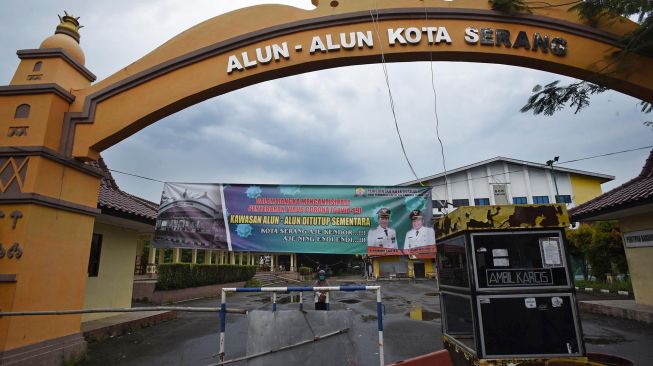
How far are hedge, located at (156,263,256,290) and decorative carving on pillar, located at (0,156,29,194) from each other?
11932mm

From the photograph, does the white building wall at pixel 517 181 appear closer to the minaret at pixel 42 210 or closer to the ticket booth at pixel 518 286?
the ticket booth at pixel 518 286

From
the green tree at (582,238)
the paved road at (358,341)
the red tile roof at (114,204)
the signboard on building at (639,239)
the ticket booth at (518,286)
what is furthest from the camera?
the green tree at (582,238)

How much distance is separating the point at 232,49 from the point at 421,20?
10.7ft

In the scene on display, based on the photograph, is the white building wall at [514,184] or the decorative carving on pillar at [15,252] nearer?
the decorative carving on pillar at [15,252]

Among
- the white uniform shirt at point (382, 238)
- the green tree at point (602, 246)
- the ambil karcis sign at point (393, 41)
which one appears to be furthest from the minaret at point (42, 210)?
the green tree at point (602, 246)

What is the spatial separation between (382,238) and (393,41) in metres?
3.25

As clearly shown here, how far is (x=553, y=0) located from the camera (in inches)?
237

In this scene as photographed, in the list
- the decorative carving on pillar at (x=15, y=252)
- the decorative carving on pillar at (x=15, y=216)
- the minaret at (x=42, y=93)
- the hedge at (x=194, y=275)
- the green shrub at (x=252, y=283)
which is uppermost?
Answer: the minaret at (x=42, y=93)

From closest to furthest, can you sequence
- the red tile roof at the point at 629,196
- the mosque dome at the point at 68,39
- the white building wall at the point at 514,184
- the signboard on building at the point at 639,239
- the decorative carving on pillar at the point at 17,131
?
1. the decorative carving on pillar at the point at 17,131
2. the mosque dome at the point at 68,39
3. the red tile roof at the point at 629,196
4. the signboard on building at the point at 639,239
5. the white building wall at the point at 514,184

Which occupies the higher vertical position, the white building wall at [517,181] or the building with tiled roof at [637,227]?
the white building wall at [517,181]

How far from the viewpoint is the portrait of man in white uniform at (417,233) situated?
17.5 ft

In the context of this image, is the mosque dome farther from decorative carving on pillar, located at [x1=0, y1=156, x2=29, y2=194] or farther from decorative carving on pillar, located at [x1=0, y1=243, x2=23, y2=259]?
decorative carving on pillar, located at [x1=0, y1=243, x2=23, y2=259]

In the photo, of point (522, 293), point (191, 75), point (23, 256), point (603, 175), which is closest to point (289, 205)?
point (191, 75)

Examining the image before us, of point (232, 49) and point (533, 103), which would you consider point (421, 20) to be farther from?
point (232, 49)
